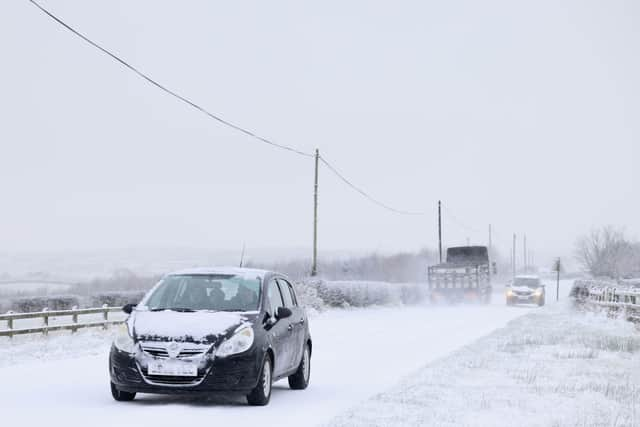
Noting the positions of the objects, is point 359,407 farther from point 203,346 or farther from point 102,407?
point 102,407

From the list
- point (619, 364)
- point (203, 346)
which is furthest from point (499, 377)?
point (203, 346)

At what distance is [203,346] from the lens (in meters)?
10.8

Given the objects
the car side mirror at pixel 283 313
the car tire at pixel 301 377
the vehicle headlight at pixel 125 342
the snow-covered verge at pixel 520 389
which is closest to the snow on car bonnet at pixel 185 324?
the vehicle headlight at pixel 125 342

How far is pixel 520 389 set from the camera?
43.3 ft

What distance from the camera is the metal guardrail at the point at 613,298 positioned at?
3325 cm

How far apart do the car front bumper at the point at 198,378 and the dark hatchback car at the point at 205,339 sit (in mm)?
11

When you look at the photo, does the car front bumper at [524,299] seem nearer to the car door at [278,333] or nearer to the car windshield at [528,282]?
the car windshield at [528,282]

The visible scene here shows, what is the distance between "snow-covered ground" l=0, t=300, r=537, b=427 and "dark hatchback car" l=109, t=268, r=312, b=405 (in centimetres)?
30

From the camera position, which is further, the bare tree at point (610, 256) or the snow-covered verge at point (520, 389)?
the bare tree at point (610, 256)

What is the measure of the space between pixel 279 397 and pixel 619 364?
24.4 feet

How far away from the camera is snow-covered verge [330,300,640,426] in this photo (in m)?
10.4

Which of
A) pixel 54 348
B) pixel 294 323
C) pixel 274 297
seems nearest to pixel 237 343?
pixel 274 297

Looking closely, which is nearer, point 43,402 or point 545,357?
point 43,402

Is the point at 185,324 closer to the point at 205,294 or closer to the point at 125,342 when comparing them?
the point at 125,342
